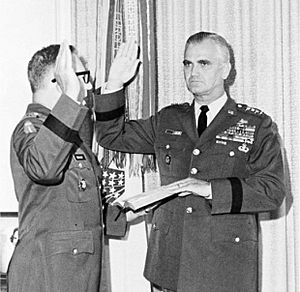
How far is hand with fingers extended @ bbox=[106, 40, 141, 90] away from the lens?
2.72m

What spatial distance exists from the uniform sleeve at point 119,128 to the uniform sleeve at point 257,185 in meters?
0.41

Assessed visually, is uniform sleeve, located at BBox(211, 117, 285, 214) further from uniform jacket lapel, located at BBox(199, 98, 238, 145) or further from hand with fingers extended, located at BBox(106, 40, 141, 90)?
hand with fingers extended, located at BBox(106, 40, 141, 90)

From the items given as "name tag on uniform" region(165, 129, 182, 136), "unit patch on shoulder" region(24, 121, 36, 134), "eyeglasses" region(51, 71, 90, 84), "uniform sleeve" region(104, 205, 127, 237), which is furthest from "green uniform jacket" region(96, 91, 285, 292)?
"unit patch on shoulder" region(24, 121, 36, 134)

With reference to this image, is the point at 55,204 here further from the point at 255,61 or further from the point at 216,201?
the point at 255,61

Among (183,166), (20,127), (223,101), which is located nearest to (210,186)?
(183,166)

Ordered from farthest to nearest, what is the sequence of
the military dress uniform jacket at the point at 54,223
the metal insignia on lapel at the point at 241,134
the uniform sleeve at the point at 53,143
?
the metal insignia on lapel at the point at 241,134 < the military dress uniform jacket at the point at 54,223 < the uniform sleeve at the point at 53,143

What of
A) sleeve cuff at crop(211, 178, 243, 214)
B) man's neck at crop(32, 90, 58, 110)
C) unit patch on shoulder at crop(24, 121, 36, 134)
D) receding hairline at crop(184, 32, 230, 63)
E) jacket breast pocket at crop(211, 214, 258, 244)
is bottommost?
jacket breast pocket at crop(211, 214, 258, 244)

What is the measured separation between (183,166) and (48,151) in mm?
727

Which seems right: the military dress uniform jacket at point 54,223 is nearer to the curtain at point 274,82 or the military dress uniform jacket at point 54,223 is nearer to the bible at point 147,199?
the bible at point 147,199

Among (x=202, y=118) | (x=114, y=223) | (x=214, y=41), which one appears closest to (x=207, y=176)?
(x=202, y=118)

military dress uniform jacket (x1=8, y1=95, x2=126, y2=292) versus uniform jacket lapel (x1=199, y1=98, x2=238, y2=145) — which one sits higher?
uniform jacket lapel (x1=199, y1=98, x2=238, y2=145)

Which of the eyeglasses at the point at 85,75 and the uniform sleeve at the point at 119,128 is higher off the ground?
the eyeglasses at the point at 85,75

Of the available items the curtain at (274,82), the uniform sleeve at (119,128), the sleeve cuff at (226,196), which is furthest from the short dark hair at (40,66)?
the curtain at (274,82)

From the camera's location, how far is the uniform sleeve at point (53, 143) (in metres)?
2.05
